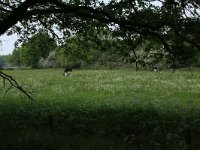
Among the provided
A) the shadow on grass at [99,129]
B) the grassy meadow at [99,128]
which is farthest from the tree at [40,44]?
the shadow on grass at [99,129]

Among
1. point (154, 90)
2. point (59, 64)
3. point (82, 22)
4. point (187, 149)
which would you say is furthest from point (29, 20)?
point (59, 64)

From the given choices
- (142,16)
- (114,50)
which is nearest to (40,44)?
(114,50)

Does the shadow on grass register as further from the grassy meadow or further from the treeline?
the treeline

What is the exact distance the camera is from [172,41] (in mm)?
17953

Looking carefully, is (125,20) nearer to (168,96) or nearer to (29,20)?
(29,20)

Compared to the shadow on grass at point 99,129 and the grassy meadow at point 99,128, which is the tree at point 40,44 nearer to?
the grassy meadow at point 99,128

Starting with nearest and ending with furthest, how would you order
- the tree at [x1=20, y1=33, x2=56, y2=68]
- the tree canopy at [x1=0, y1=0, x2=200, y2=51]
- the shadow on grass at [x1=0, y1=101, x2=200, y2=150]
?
the shadow on grass at [x1=0, y1=101, x2=200, y2=150], the tree canopy at [x1=0, y1=0, x2=200, y2=51], the tree at [x1=20, y1=33, x2=56, y2=68]

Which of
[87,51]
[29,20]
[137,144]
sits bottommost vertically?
[137,144]

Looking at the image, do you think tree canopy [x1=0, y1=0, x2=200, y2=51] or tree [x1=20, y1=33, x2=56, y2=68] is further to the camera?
tree [x1=20, y1=33, x2=56, y2=68]

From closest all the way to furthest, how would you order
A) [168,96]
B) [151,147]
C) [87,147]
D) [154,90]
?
[87,147]
[151,147]
[168,96]
[154,90]

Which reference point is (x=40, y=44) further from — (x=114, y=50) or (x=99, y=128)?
(x=99, y=128)

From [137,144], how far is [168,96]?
17092mm

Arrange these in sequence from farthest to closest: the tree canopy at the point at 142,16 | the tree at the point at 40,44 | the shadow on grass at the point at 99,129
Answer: the tree at the point at 40,44 → the tree canopy at the point at 142,16 → the shadow on grass at the point at 99,129

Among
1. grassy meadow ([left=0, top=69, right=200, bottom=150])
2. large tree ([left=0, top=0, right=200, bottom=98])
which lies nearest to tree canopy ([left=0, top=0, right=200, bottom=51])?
large tree ([left=0, top=0, right=200, bottom=98])
